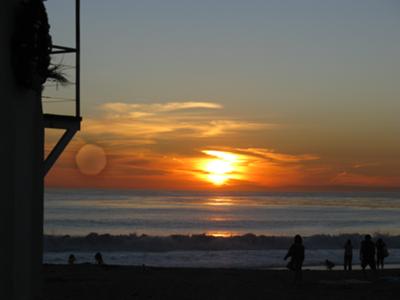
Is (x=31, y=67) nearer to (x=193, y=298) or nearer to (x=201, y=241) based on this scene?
(x=193, y=298)

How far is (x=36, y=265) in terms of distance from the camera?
9.23 m

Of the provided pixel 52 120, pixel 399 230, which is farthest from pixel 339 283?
pixel 399 230

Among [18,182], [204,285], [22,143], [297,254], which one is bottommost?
[204,285]

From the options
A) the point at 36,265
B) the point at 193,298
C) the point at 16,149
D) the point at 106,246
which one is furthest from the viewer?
the point at 106,246

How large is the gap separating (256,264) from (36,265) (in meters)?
26.6

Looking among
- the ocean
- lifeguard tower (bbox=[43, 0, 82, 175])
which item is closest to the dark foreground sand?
lifeguard tower (bbox=[43, 0, 82, 175])

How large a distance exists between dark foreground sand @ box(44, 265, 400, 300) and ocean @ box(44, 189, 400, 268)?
1156cm

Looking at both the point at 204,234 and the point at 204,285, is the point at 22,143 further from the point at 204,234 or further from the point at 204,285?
the point at 204,234

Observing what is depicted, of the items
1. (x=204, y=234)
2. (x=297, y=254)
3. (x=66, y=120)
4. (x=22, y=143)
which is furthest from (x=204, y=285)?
(x=204, y=234)

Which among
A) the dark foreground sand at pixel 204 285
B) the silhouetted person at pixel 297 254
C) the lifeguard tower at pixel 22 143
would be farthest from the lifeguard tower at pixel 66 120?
the silhouetted person at pixel 297 254

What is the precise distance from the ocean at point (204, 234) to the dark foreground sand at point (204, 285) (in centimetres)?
1156

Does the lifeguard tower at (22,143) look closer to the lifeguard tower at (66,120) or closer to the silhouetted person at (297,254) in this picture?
the lifeguard tower at (66,120)

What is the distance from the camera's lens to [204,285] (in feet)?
63.8

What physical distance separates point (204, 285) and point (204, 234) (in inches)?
1456
